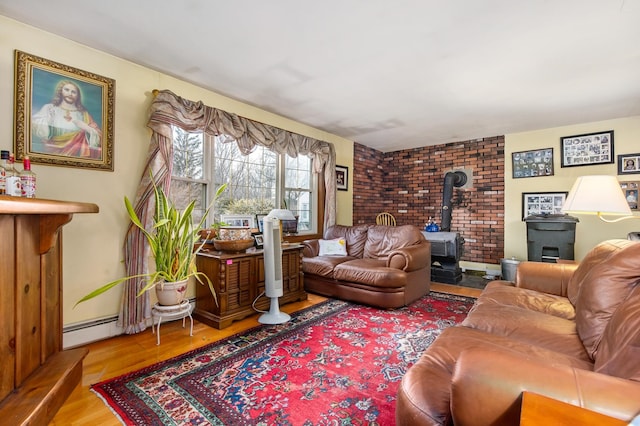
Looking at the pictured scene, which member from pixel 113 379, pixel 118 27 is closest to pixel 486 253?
pixel 113 379

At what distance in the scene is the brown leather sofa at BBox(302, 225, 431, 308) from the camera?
3.26 meters

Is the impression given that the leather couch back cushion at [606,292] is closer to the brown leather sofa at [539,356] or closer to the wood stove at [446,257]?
the brown leather sofa at [539,356]

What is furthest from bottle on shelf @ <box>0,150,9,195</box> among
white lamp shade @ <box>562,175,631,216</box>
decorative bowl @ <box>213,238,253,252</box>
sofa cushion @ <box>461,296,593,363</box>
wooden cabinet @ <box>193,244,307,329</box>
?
white lamp shade @ <box>562,175,631,216</box>

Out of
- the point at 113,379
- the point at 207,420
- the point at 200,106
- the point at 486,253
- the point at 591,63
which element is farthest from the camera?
the point at 486,253

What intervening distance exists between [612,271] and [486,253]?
419 centimetres

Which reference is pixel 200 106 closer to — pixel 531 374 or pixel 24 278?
pixel 24 278

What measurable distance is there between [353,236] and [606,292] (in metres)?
3.04

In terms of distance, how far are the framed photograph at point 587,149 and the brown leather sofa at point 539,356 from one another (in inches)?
127

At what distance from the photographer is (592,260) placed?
190 centimetres

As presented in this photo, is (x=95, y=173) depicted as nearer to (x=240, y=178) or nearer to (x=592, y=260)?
(x=240, y=178)

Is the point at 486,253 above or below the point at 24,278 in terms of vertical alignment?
below

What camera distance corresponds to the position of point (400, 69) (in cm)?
280

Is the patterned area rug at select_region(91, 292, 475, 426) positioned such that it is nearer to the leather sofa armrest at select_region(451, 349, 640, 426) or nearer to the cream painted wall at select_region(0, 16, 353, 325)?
the leather sofa armrest at select_region(451, 349, 640, 426)

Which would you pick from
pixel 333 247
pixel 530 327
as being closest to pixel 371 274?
pixel 333 247
